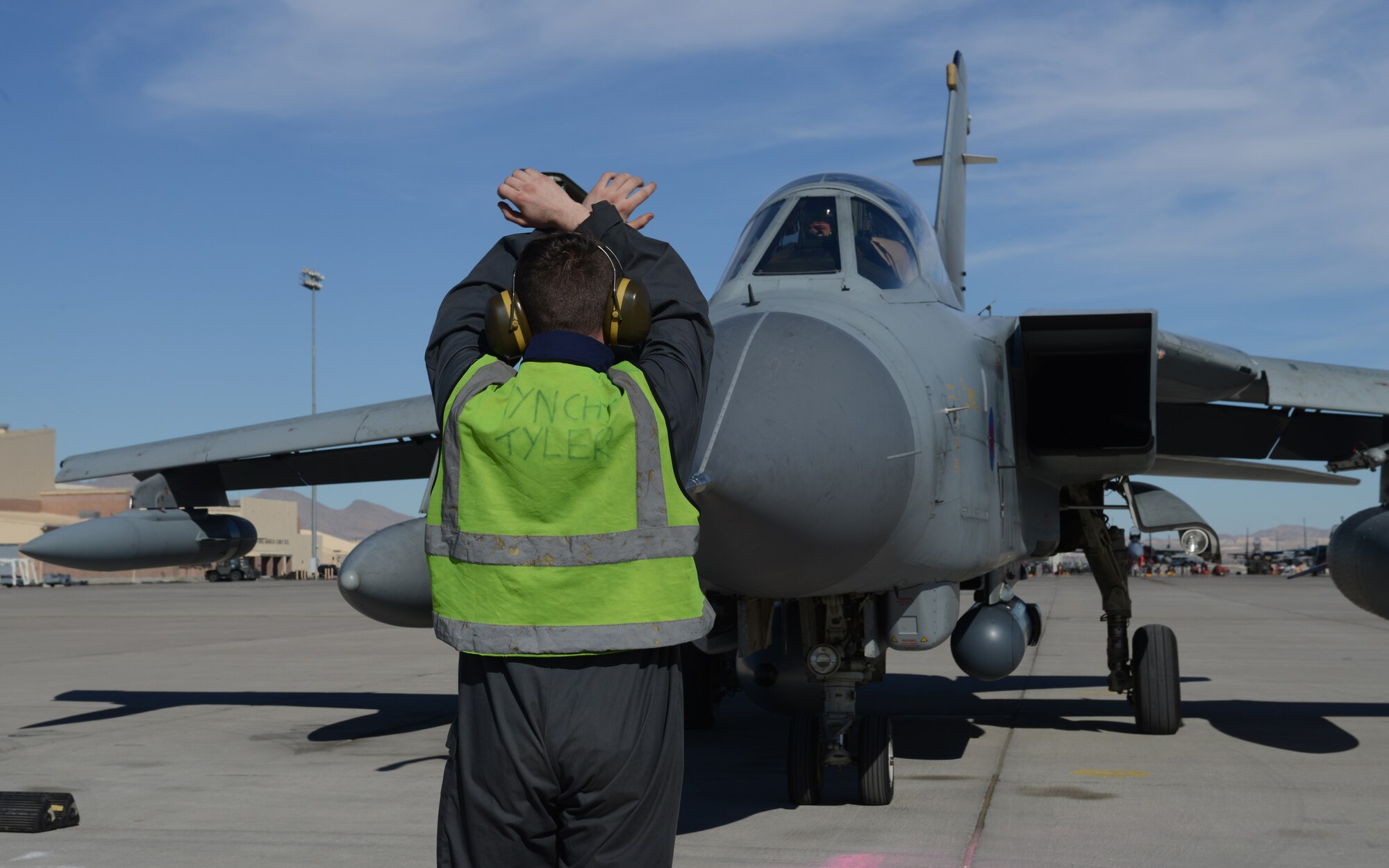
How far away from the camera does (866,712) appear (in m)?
11.1

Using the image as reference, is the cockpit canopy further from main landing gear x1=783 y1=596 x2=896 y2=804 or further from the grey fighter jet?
main landing gear x1=783 y1=596 x2=896 y2=804

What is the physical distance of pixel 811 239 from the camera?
6.32 metres

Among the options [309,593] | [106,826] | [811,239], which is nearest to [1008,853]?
[811,239]

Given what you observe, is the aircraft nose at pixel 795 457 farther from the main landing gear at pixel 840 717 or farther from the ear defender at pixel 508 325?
the ear defender at pixel 508 325

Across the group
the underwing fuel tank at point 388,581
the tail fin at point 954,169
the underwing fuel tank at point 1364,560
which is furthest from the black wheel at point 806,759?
the tail fin at point 954,169

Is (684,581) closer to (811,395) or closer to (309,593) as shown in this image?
(811,395)

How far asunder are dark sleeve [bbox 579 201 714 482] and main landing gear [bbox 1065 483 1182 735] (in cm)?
726

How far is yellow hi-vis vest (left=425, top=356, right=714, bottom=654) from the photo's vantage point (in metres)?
2.34

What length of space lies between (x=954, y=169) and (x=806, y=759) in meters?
8.08

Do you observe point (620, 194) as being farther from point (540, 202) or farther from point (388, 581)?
point (388, 581)

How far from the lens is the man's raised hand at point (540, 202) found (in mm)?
2666

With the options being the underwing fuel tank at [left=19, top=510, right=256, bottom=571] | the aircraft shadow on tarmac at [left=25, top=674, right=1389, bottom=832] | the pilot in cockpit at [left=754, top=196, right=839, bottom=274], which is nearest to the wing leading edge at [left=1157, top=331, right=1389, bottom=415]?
the aircraft shadow on tarmac at [left=25, top=674, right=1389, bottom=832]

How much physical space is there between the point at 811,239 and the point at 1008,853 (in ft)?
9.78

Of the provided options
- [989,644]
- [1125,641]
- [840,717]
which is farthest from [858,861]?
[1125,641]
